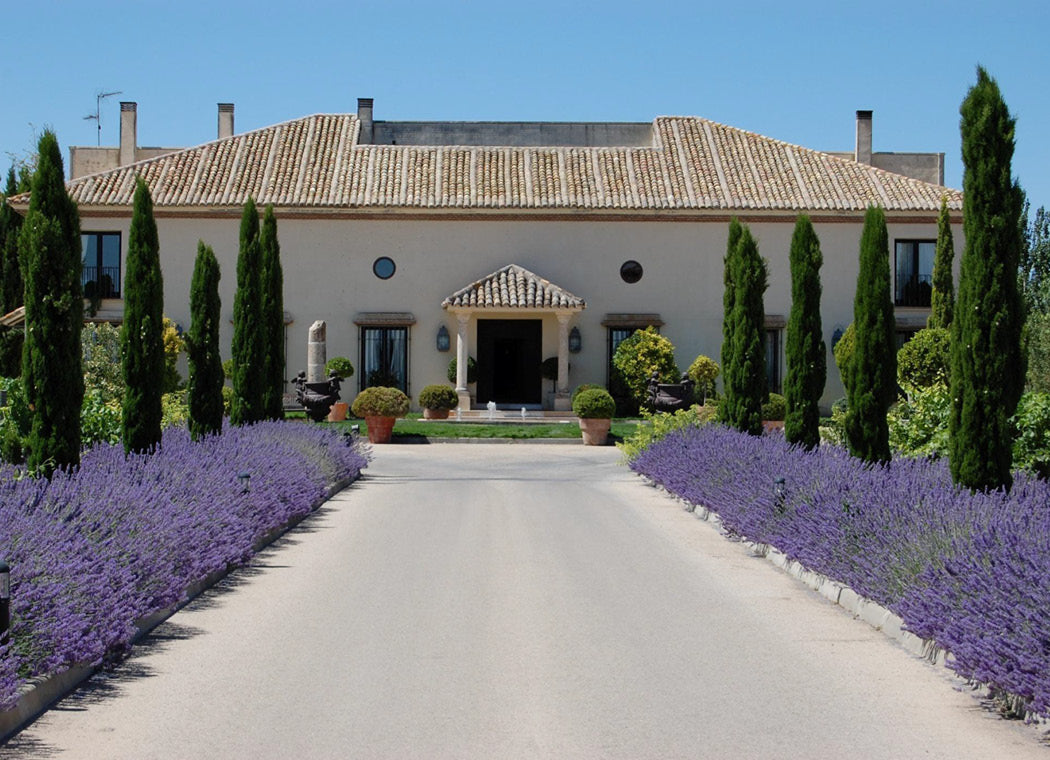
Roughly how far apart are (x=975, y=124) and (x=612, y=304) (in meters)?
26.0

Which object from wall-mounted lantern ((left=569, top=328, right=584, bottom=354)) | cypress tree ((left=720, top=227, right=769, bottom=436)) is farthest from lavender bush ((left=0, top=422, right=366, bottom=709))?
wall-mounted lantern ((left=569, top=328, right=584, bottom=354))

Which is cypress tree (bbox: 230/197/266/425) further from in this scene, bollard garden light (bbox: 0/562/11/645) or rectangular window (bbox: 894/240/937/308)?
rectangular window (bbox: 894/240/937/308)

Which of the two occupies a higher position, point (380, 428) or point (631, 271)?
point (631, 271)

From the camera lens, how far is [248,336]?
21.8 m

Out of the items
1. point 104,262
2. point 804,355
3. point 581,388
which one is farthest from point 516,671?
point 104,262

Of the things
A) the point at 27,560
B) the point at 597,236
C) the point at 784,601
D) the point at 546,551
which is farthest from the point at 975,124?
the point at 597,236

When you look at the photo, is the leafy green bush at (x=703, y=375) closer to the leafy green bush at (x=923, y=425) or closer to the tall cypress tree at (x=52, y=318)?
the leafy green bush at (x=923, y=425)

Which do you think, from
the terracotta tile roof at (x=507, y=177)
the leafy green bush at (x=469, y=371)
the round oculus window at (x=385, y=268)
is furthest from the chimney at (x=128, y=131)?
the leafy green bush at (x=469, y=371)

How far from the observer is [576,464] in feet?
82.5

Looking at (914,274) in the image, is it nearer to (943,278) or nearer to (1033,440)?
(943,278)

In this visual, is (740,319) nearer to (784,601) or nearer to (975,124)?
(975,124)

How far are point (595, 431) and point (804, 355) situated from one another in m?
11.9

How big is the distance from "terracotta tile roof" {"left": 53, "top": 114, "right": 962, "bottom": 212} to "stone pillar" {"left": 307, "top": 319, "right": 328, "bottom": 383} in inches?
150

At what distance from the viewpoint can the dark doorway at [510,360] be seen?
123 ft
